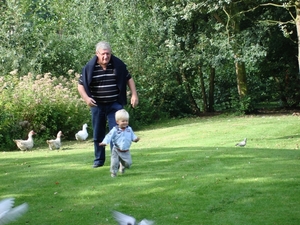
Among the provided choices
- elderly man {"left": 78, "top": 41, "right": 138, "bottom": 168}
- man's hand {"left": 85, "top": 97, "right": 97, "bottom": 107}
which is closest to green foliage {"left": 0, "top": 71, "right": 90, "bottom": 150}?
elderly man {"left": 78, "top": 41, "right": 138, "bottom": 168}

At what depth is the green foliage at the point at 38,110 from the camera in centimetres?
1759

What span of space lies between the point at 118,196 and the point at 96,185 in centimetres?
75

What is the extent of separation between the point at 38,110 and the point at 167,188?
1127cm

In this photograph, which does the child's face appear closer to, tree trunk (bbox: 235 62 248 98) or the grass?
the grass

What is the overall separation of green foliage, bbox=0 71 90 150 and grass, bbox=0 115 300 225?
6086 millimetres

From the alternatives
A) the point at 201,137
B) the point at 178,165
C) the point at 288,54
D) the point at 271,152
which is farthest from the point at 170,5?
the point at 178,165

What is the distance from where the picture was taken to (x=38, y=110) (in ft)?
59.6

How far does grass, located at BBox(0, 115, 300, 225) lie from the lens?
254 inches

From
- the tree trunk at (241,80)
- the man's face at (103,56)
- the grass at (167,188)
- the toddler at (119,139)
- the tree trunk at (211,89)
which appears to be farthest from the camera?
the tree trunk at (211,89)

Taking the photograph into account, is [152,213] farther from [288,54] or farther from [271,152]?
[288,54]

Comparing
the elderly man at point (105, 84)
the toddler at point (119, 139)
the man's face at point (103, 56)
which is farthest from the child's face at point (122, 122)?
the man's face at point (103, 56)

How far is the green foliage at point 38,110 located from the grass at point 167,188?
20.0 ft

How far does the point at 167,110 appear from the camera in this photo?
26.3 metres

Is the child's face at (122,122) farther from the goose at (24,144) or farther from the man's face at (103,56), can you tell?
the goose at (24,144)
